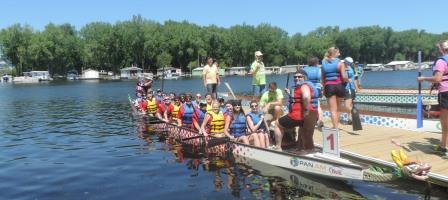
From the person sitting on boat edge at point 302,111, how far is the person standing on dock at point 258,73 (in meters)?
5.74

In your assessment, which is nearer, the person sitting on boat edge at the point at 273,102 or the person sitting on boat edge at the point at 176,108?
the person sitting on boat edge at the point at 273,102

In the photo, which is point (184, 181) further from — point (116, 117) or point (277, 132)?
point (116, 117)

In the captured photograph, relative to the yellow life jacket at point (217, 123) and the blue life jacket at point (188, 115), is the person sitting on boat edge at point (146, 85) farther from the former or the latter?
the yellow life jacket at point (217, 123)

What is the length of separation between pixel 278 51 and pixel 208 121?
13324cm

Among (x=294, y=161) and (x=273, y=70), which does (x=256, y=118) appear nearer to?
(x=294, y=161)

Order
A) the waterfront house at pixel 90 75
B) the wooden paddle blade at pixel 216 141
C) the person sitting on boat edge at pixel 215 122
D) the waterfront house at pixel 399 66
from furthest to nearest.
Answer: the waterfront house at pixel 399 66, the waterfront house at pixel 90 75, the person sitting on boat edge at pixel 215 122, the wooden paddle blade at pixel 216 141

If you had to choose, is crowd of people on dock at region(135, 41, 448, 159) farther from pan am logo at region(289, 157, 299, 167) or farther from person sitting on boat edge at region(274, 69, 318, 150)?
pan am logo at region(289, 157, 299, 167)

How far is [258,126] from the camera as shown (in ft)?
39.9

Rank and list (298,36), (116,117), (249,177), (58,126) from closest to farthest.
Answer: (249,177)
(58,126)
(116,117)
(298,36)

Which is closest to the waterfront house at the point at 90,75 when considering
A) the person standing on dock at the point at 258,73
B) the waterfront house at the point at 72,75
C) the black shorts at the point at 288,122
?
the waterfront house at the point at 72,75

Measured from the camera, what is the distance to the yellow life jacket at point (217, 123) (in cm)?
1359

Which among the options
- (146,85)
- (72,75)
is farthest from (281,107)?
(72,75)

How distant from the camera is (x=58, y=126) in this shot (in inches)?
918

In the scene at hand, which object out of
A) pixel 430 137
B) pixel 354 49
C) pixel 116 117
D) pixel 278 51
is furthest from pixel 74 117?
pixel 354 49
